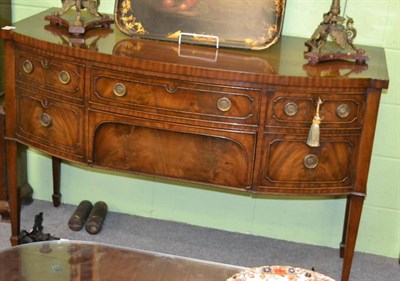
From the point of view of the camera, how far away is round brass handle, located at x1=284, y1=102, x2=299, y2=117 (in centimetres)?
235

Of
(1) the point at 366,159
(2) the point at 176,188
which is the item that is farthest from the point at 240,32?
(2) the point at 176,188

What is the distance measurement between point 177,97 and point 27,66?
0.63 meters

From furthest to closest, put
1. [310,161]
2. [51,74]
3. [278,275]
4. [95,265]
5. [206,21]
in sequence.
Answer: [206,21] < [51,74] < [310,161] < [95,265] < [278,275]

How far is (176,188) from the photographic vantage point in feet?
10.7

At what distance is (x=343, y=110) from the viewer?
7.77 feet

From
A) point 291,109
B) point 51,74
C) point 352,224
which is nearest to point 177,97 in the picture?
point 291,109

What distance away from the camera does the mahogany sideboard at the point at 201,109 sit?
2.35 m

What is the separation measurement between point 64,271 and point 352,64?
1.27 meters

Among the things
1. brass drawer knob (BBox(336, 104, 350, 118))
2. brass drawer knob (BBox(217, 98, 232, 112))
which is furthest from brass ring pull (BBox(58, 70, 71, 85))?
brass drawer knob (BBox(336, 104, 350, 118))

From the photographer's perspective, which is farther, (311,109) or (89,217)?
(89,217)

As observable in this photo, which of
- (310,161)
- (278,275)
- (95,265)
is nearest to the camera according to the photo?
(278,275)

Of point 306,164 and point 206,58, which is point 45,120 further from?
point 306,164

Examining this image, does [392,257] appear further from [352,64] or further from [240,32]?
[240,32]

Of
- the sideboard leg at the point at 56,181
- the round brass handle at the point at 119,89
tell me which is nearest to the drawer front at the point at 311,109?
the round brass handle at the point at 119,89
